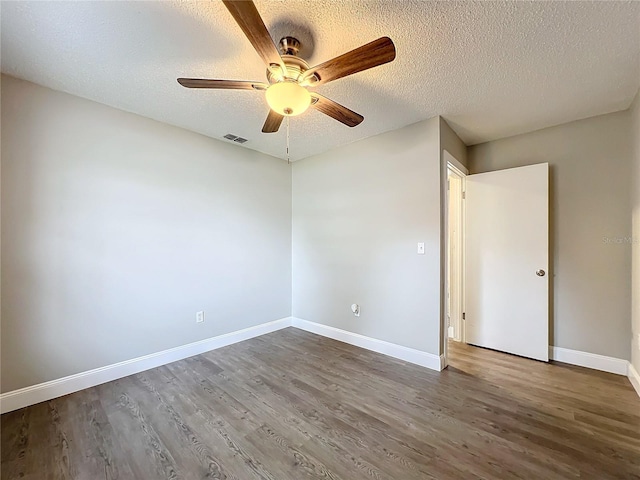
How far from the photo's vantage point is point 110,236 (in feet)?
8.04

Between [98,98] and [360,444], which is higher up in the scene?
[98,98]

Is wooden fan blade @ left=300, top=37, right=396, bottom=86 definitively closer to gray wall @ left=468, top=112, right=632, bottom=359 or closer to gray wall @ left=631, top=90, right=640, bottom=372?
gray wall @ left=631, top=90, right=640, bottom=372

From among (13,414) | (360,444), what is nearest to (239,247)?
(13,414)

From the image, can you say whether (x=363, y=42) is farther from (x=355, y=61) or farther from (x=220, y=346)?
(x=220, y=346)

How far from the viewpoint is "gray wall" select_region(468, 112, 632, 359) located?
2.52m

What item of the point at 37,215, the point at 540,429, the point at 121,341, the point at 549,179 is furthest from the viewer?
the point at 549,179

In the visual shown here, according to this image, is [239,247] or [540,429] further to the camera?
[239,247]

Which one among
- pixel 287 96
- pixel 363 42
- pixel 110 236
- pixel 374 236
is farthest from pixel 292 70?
pixel 110 236

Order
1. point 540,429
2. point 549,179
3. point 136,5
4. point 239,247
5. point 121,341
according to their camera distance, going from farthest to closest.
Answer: point 239,247, point 549,179, point 121,341, point 540,429, point 136,5

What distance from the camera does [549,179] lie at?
2891 mm

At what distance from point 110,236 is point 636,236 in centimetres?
461

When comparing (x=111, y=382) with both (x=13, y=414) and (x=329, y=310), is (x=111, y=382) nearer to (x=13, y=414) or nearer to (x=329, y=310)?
(x=13, y=414)

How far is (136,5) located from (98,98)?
1.30 meters

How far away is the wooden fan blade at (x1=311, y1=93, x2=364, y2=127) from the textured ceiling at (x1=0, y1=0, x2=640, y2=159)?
0.31 metres
